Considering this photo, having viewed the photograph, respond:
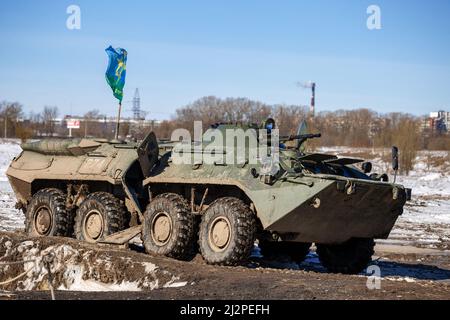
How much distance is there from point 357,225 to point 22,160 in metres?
7.32

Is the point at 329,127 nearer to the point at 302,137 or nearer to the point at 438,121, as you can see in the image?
the point at 438,121

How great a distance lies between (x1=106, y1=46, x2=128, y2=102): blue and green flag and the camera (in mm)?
16719

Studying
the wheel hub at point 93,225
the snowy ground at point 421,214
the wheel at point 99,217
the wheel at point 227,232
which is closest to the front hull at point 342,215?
the wheel at point 227,232

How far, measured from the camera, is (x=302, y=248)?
46.3 feet

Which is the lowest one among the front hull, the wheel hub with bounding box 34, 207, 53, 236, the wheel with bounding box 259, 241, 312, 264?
Answer: the wheel with bounding box 259, 241, 312, 264

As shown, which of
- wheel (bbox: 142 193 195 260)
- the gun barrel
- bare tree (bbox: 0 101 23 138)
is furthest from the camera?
bare tree (bbox: 0 101 23 138)

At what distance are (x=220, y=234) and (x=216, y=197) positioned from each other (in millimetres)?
987

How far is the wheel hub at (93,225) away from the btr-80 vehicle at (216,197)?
0.7 inches

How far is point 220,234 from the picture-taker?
11758 mm

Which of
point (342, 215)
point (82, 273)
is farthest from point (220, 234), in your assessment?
point (82, 273)

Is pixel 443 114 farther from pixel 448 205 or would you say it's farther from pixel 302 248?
pixel 302 248

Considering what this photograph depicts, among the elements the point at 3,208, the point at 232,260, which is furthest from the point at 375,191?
the point at 3,208

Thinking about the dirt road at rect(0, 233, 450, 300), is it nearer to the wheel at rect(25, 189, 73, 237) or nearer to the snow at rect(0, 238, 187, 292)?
the snow at rect(0, 238, 187, 292)

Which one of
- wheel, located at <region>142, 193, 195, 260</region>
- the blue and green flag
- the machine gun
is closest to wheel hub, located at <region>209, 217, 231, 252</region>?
wheel, located at <region>142, 193, 195, 260</region>
